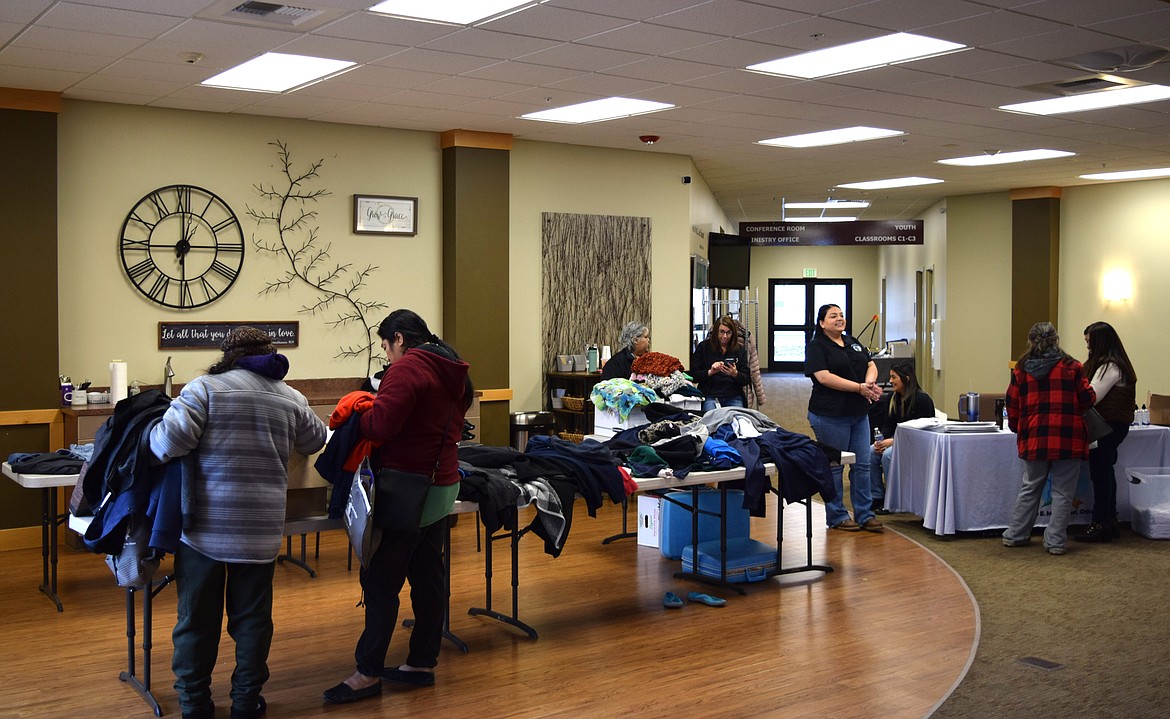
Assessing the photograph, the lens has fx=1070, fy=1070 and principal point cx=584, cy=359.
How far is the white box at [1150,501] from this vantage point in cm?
735

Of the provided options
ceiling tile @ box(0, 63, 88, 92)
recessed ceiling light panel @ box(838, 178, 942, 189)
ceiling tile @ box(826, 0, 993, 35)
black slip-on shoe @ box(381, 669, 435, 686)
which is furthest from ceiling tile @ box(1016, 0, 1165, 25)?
recessed ceiling light panel @ box(838, 178, 942, 189)

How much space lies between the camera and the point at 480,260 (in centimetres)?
880

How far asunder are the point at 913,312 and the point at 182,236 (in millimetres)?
12757

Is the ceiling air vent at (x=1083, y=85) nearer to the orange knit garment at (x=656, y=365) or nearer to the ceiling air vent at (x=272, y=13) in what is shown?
the orange knit garment at (x=656, y=365)

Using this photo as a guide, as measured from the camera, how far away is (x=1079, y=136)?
9.06m

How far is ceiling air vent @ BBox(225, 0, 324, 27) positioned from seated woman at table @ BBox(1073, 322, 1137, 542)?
18.1 ft

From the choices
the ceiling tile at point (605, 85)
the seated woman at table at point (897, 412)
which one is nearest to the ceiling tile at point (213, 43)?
the ceiling tile at point (605, 85)

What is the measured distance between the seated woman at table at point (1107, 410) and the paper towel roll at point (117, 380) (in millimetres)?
6600

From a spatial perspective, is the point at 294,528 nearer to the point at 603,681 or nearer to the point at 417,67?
the point at 603,681

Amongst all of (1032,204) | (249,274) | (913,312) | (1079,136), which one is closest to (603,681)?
(249,274)

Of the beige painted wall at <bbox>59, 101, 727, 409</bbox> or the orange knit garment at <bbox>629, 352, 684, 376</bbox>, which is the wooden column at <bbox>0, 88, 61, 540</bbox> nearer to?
the beige painted wall at <bbox>59, 101, 727, 409</bbox>

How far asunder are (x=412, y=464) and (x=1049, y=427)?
14.6 feet

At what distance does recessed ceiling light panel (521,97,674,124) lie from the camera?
302 inches

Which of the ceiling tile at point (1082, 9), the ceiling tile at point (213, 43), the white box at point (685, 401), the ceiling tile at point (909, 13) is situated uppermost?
the ceiling tile at point (213, 43)
